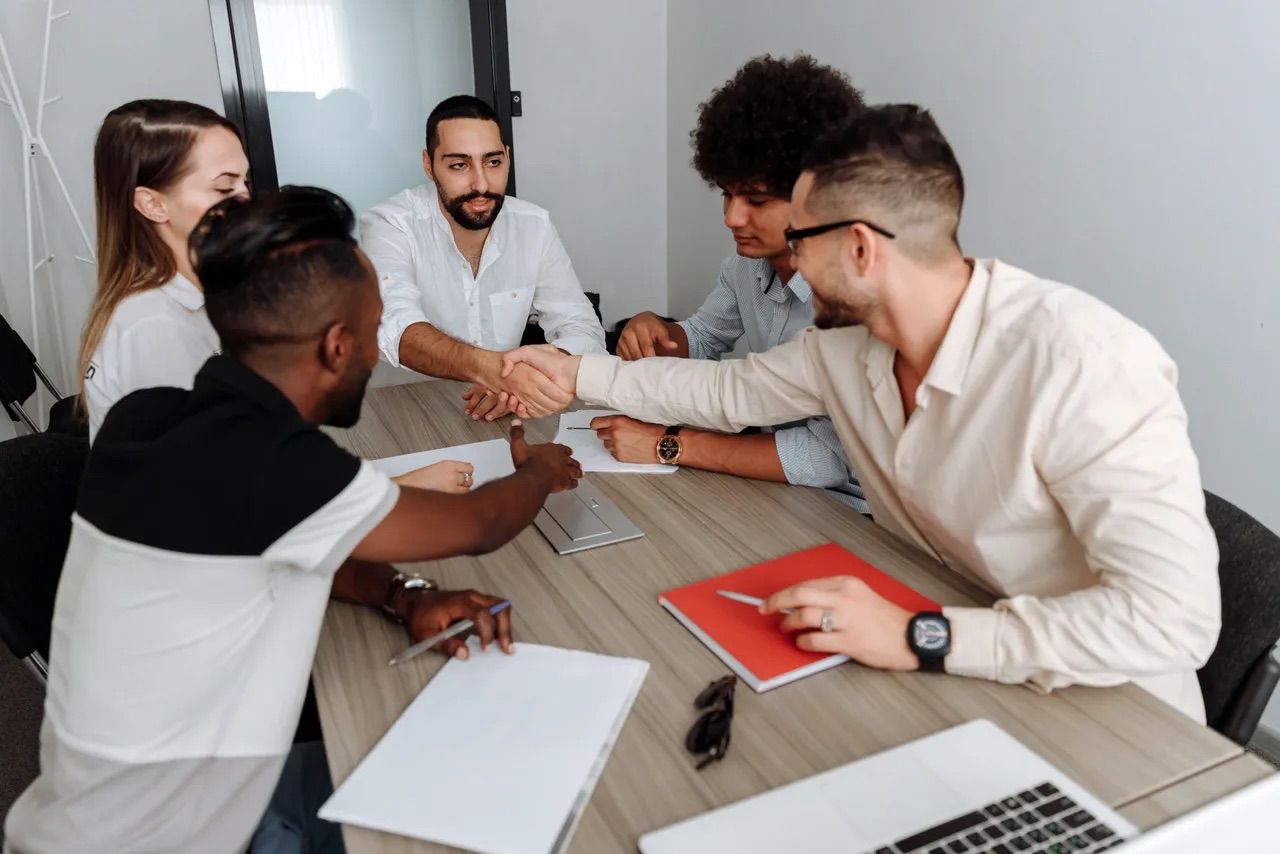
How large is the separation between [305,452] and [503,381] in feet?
3.15

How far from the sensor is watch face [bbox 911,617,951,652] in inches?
38.3

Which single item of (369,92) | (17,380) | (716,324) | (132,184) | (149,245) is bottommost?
(17,380)

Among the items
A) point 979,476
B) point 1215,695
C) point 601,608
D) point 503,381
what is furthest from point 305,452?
point 1215,695

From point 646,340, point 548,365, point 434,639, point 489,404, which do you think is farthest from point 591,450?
point 434,639

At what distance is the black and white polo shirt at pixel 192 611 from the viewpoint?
34.6 inches

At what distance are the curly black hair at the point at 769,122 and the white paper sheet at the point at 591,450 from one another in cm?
56

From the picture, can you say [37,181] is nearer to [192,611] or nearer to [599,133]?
[599,133]

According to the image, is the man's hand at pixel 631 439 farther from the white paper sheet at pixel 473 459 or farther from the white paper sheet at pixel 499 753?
the white paper sheet at pixel 499 753

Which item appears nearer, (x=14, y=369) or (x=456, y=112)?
(x=456, y=112)

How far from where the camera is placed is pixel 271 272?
983mm

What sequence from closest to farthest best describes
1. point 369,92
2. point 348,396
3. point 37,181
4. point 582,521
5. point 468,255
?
point 348,396 → point 582,521 → point 468,255 → point 37,181 → point 369,92

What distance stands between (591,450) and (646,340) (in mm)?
473

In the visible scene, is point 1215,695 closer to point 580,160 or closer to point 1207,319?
point 1207,319

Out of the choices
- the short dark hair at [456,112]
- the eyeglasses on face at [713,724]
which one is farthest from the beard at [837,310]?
the short dark hair at [456,112]
